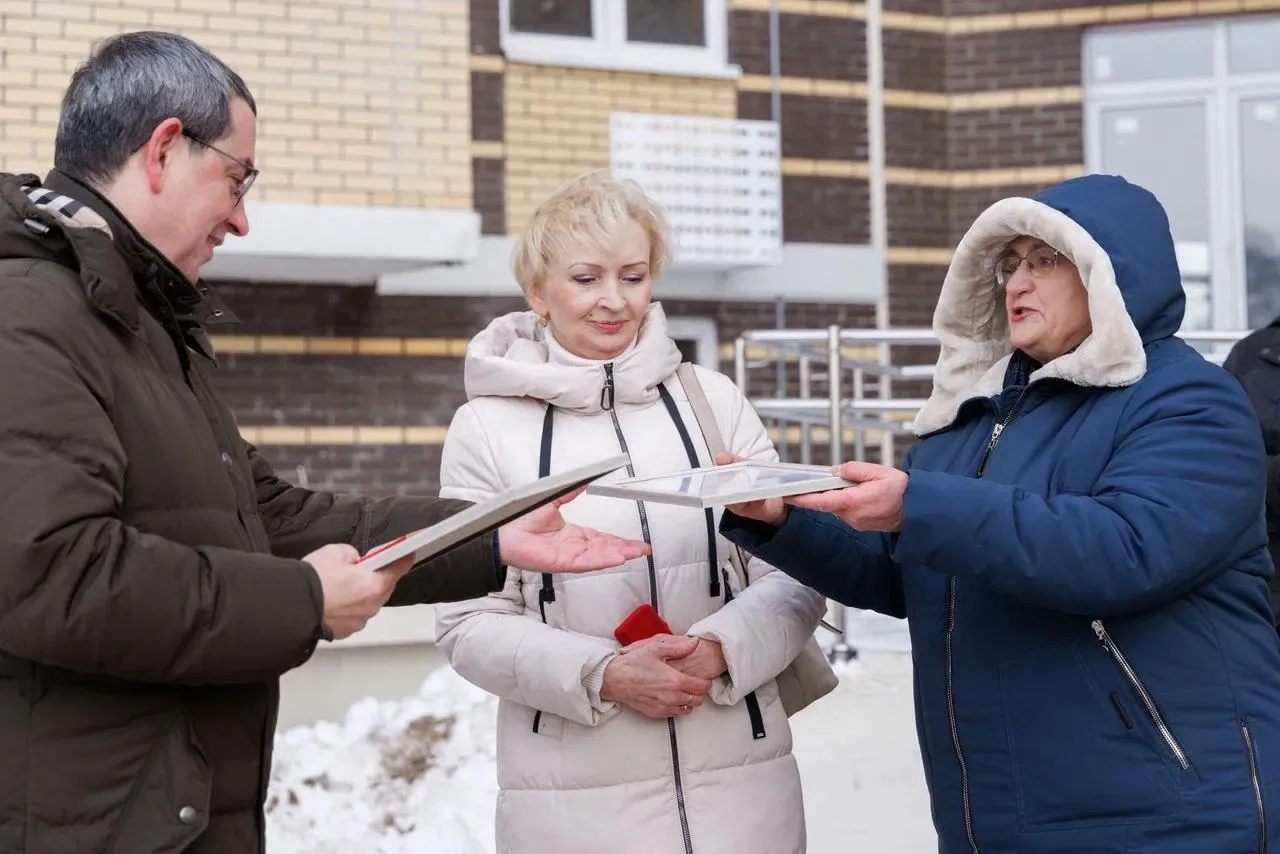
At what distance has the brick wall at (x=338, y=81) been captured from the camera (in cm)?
774

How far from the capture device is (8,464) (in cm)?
175

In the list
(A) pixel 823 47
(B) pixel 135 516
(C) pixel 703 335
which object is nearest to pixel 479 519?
(B) pixel 135 516

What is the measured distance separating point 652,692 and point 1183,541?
2.96 ft

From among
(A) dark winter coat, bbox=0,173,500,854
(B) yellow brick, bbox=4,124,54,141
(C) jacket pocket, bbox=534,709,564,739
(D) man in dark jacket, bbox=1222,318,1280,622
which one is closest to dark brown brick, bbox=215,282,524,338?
(B) yellow brick, bbox=4,124,54,141

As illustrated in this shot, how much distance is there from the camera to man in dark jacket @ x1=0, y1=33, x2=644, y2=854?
5.79 feet

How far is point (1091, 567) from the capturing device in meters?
2.17

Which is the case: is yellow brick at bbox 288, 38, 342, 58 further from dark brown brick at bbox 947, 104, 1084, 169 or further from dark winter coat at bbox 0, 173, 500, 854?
dark winter coat at bbox 0, 173, 500, 854

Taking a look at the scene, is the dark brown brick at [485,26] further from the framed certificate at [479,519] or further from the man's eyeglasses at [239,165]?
the framed certificate at [479,519]

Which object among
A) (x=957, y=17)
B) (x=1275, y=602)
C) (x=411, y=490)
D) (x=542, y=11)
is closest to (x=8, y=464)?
(x=1275, y=602)

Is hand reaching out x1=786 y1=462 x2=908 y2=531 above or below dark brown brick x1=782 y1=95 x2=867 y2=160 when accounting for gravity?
below

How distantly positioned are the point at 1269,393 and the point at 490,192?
6.09m

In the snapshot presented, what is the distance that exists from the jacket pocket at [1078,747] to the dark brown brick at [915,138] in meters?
8.62

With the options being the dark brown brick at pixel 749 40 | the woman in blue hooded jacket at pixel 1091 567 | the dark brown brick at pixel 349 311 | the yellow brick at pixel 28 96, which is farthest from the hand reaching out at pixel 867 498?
the dark brown brick at pixel 749 40

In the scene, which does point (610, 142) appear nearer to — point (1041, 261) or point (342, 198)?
point (342, 198)
